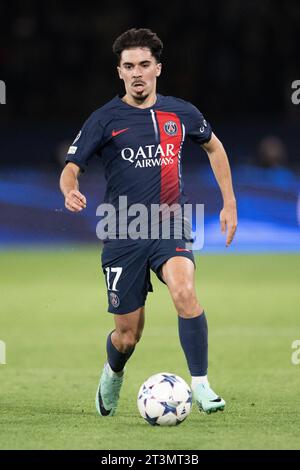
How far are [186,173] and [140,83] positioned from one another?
34.8ft

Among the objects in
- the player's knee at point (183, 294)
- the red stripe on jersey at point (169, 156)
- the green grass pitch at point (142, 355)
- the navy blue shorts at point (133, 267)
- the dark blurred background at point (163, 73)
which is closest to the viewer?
the green grass pitch at point (142, 355)

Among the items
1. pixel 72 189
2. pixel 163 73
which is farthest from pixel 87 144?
pixel 163 73

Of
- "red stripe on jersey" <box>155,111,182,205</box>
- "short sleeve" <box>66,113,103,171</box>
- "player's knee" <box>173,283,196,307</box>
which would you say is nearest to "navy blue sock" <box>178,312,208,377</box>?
"player's knee" <box>173,283,196,307</box>

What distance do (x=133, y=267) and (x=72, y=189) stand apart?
1.99 feet

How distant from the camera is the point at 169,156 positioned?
21.9 ft

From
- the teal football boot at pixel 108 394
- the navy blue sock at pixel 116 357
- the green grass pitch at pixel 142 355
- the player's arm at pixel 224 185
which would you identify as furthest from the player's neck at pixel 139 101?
the green grass pitch at pixel 142 355

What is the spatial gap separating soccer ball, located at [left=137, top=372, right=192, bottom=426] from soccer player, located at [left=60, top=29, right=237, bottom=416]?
0.26 metres

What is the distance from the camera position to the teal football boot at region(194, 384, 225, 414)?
6.29 m

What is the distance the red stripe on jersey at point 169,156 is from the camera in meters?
6.63

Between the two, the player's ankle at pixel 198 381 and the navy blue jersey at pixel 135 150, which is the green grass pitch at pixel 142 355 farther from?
the navy blue jersey at pixel 135 150

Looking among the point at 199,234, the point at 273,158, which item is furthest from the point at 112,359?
the point at 273,158

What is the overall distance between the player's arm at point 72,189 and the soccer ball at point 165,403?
1116mm

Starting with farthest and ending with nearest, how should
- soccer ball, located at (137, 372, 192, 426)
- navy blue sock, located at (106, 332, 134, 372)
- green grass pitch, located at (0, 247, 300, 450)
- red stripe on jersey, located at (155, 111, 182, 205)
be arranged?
navy blue sock, located at (106, 332, 134, 372), red stripe on jersey, located at (155, 111, 182, 205), soccer ball, located at (137, 372, 192, 426), green grass pitch, located at (0, 247, 300, 450)

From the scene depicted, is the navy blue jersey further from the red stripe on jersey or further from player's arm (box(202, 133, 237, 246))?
player's arm (box(202, 133, 237, 246))
